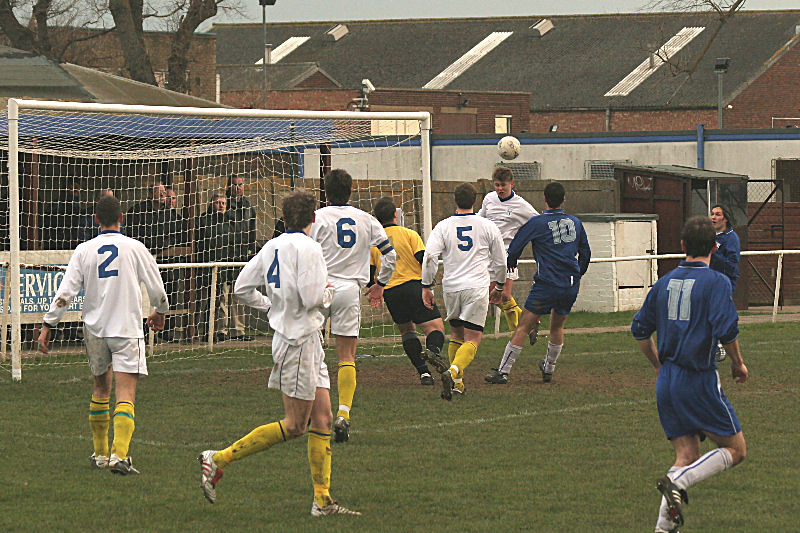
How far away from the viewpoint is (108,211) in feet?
29.0

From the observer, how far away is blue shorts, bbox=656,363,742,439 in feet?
22.3

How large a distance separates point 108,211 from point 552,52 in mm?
59959

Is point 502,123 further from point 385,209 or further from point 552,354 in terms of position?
point 385,209

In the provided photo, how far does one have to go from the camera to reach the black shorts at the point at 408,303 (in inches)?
505

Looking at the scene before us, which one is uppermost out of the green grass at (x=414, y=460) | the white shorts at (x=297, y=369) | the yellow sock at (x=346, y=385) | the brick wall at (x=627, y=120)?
the brick wall at (x=627, y=120)

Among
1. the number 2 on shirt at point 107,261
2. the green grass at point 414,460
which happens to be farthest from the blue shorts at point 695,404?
the number 2 on shirt at point 107,261

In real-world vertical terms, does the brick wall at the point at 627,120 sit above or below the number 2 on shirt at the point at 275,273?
above

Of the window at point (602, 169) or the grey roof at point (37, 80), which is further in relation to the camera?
the window at point (602, 169)

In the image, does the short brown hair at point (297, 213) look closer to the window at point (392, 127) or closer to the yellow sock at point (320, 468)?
the yellow sock at point (320, 468)

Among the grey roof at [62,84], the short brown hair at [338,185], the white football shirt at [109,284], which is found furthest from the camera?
the grey roof at [62,84]

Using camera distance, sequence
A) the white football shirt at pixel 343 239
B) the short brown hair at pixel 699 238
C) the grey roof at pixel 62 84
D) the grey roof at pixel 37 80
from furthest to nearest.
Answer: the grey roof at pixel 62 84 → the grey roof at pixel 37 80 → the white football shirt at pixel 343 239 → the short brown hair at pixel 699 238

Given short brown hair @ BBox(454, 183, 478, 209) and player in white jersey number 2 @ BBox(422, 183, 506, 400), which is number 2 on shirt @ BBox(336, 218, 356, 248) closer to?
player in white jersey number 2 @ BBox(422, 183, 506, 400)

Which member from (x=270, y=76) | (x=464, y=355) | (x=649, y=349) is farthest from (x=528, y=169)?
(x=270, y=76)

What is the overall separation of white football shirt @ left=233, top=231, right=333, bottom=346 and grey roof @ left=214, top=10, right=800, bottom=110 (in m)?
48.8
